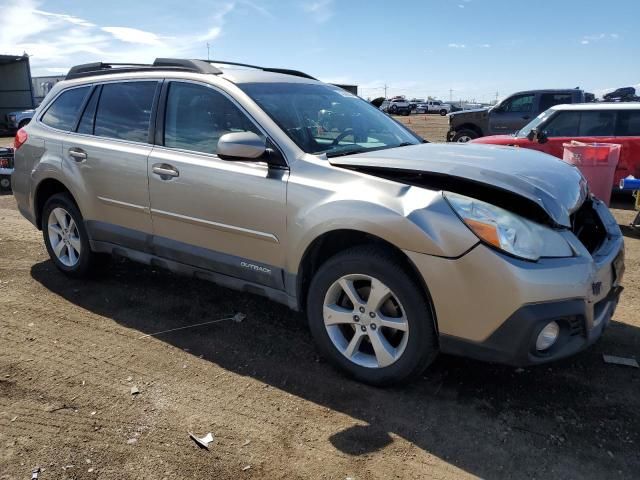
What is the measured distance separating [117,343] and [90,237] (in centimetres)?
120

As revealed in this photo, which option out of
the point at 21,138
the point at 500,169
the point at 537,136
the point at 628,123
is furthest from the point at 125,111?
the point at 628,123

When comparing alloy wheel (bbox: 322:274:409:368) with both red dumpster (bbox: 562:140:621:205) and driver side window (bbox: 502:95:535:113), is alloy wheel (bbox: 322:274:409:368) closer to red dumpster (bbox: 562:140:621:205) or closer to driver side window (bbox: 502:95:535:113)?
red dumpster (bbox: 562:140:621:205)

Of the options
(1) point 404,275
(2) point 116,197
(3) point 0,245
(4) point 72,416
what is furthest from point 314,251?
(3) point 0,245

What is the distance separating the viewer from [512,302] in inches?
103

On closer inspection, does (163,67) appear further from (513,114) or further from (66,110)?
(513,114)

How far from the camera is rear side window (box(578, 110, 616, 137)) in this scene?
29.2ft

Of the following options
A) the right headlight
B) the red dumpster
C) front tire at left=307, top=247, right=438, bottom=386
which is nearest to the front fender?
the right headlight

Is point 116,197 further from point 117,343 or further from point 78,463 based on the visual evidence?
point 78,463

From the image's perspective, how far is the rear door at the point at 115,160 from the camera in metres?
4.08

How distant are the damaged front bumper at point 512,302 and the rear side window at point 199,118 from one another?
1.59m

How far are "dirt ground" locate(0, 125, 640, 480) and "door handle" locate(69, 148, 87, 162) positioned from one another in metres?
1.26

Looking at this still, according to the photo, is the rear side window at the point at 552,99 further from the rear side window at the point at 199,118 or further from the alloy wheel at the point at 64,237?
the alloy wheel at the point at 64,237

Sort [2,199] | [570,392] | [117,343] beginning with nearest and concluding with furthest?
[570,392] → [117,343] → [2,199]

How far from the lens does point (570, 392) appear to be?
3102mm
